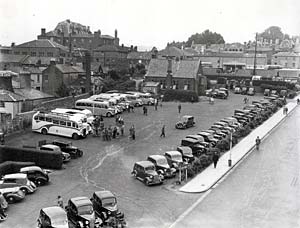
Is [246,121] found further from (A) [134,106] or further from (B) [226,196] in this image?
(B) [226,196]

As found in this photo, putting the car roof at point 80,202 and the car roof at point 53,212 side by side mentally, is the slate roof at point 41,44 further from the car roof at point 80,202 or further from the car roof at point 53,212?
the car roof at point 53,212

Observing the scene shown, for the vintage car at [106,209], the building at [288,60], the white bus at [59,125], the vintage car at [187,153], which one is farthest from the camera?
the building at [288,60]

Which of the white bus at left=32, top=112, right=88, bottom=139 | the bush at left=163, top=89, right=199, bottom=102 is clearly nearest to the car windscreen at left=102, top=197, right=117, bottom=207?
the white bus at left=32, top=112, right=88, bottom=139

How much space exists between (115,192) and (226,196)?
688 cm

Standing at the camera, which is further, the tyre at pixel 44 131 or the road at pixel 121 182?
the tyre at pixel 44 131

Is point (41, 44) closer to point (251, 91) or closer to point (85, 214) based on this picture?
point (251, 91)

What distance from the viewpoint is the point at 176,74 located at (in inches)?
3019

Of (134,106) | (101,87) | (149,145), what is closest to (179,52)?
(101,87)

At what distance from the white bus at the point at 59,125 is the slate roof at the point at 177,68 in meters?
35.9

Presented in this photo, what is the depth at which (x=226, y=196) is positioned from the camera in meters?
27.6

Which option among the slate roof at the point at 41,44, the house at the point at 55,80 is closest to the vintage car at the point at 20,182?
the house at the point at 55,80

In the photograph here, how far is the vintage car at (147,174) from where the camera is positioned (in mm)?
29520

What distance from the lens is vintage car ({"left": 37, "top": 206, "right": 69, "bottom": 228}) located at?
21078 mm

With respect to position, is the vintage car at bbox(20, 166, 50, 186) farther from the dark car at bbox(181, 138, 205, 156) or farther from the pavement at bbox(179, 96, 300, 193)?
the dark car at bbox(181, 138, 205, 156)
